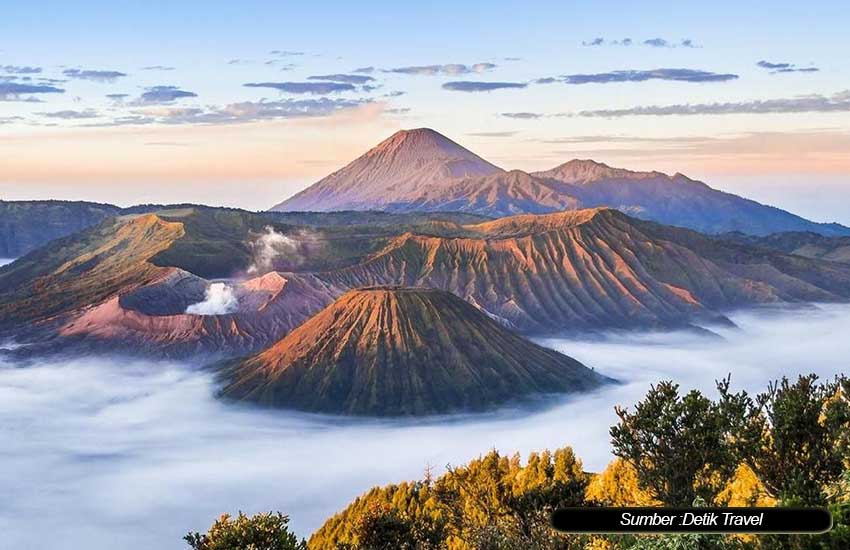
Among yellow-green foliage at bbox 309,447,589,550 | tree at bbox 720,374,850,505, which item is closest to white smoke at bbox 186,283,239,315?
yellow-green foliage at bbox 309,447,589,550

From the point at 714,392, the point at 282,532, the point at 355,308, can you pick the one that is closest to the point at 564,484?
the point at 282,532

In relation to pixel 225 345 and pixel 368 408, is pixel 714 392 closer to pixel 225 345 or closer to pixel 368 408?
pixel 368 408

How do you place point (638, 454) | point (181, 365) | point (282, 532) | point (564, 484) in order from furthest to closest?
point (181, 365), point (564, 484), point (282, 532), point (638, 454)

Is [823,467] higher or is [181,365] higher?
[823,467]

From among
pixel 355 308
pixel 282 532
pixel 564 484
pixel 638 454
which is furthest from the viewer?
pixel 355 308

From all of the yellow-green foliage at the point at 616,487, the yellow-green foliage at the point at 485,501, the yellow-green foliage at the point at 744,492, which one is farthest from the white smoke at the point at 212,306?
the yellow-green foliage at the point at 744,492

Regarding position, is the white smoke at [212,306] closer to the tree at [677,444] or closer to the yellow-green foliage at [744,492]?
the yellow-green foliage at [744,492]
